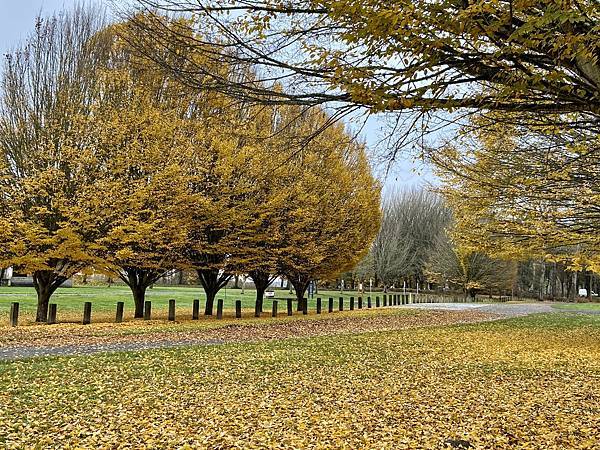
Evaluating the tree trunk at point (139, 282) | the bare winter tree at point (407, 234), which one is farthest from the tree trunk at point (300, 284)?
the bare winter tree at point (407, 234)

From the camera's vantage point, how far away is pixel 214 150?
1758cm

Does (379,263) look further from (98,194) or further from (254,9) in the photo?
(254,9)

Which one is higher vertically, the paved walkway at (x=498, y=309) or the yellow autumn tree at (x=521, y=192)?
the yellow autumn tree at (x=521, y=192)

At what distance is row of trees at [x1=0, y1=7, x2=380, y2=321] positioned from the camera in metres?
14.4

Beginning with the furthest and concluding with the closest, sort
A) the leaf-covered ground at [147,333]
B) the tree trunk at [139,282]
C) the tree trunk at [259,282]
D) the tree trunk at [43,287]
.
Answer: the tree trunk at [259,282] < the tree trunk at [139,282] < the tree trunk at [43,287] < the leaf-covered ground at [147,333]

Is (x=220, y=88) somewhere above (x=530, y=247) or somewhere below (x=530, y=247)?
above

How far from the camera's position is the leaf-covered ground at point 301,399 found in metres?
4.77

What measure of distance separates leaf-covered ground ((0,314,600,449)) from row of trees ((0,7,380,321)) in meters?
5.77

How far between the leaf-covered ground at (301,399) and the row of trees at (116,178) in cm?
577

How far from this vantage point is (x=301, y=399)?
6.27 m

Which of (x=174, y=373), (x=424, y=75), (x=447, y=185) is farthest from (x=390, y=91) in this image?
(x=447, y=185)

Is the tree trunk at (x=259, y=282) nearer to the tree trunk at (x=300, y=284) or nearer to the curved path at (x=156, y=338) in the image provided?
the tree trunk at (x=300, y=284)

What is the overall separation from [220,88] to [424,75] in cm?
172

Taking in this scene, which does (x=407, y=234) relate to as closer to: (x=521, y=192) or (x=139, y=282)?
(x=139, y=282)
